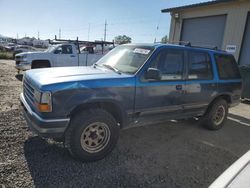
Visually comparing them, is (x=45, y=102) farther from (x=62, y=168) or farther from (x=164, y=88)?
(x=164, y=88)

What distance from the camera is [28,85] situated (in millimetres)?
3635

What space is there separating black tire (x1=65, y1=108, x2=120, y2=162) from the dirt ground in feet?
0.53

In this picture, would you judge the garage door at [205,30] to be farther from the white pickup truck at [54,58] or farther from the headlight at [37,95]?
the headlight at [37,95]

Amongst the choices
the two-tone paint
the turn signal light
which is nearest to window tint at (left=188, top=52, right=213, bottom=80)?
the two-tone paint

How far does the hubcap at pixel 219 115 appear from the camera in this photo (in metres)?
5.32

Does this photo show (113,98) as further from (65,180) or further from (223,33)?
(223,33)

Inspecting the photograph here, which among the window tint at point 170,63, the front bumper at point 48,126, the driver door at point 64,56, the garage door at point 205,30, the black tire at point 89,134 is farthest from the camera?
the driver door at point 64,56

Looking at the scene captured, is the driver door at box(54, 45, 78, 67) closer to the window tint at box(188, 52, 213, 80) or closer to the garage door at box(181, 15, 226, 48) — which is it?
the garage door at box(181, 15, 226, 48)

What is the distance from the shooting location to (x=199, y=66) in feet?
15.3

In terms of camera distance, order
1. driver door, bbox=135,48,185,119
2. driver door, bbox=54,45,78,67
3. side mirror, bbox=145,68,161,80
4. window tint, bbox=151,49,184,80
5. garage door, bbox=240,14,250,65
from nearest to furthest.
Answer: side mirror, bbox=145,68,161,80
driver door, bbox=135,48,185,119
window tint, bbox=151,49,184,80
garage door, bbox=240,14,250,65
driver door, bbox=54,45,78,67

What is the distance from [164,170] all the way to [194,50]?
8.25 feet

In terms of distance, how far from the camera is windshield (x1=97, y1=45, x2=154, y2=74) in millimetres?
3900

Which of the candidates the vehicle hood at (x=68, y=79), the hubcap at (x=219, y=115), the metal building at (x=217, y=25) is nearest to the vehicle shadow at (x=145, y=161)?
the hubcap at (x=219, y=115)

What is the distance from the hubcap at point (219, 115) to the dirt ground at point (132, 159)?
0.27 metres
